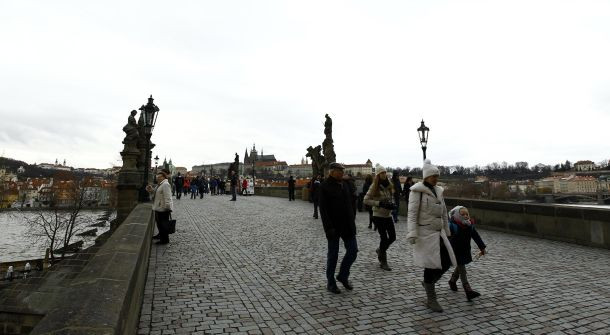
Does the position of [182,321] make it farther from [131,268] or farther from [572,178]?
[572,178]

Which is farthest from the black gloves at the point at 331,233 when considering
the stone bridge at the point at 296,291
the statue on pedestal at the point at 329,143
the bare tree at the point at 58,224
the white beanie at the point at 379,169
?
the bare tree at the point at 58,224

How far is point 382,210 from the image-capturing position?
654cm

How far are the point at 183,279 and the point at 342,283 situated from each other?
227 cm

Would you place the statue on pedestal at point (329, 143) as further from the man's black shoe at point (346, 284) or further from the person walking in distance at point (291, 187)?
the man's black shoe at point (346, 284)

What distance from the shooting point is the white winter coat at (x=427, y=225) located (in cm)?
434

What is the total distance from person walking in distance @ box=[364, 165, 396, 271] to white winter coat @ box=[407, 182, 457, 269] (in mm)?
1613

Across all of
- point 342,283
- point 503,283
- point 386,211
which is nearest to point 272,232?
point 386,211

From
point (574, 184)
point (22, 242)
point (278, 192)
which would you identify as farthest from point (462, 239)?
point (574, 184)

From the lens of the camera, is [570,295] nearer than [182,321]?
No

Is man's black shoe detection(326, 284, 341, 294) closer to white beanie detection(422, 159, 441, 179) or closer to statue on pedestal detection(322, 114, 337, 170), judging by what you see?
white beanie detection(422, 159, 441, 179)

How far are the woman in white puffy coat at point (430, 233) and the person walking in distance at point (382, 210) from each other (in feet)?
5.27

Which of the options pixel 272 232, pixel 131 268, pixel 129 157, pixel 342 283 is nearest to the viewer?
pixel 131 268

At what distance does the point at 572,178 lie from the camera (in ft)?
317

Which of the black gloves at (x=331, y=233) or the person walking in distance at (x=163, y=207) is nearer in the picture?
the black gloves at (x=331, y=233)
